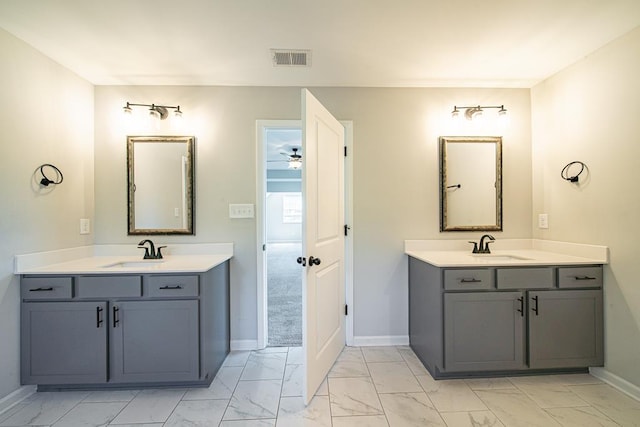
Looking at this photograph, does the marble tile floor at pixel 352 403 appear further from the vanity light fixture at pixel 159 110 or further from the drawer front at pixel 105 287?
the vanity light fixture at pixel 159 110

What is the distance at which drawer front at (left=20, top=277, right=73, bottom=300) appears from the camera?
1910mm

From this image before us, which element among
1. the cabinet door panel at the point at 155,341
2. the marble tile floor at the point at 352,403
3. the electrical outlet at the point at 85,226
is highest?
the electrical outlet at the point at 85,226

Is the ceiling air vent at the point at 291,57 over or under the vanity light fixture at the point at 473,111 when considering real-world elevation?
over

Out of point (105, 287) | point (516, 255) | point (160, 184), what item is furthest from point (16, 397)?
point (516, 255)

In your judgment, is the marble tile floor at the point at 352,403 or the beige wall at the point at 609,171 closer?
the marble tile floor at the point at 352,403

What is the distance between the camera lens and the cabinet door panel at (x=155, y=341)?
1950 millimetres

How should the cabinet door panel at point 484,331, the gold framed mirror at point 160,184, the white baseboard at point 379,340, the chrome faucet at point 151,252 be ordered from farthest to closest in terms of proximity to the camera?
the white baseboard at point 379,340 → the gold framed mirror at point 160,184 → the chrome faucet at point 151,252 → the cabinet door panel at point 484,331

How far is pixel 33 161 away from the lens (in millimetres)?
2016

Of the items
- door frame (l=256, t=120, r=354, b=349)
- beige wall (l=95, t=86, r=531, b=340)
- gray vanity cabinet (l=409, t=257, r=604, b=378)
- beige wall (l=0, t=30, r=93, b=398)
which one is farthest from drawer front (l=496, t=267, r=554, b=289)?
beige wall (l=0, t=30, r=93, b=398)

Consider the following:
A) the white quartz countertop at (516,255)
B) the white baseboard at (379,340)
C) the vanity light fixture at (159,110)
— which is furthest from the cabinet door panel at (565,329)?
the vanity light fixture at (159,110)

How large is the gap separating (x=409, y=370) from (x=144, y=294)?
2.02 meters

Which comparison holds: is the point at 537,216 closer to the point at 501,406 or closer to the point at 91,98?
the point at 501,406

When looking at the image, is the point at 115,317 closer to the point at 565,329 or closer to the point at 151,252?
the point at 151,252

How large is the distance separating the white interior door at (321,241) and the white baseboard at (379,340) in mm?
185
